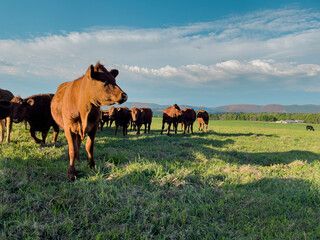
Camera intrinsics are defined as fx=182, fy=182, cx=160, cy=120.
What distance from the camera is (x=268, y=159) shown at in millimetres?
8516

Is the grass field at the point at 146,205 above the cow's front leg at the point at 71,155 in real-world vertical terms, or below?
below

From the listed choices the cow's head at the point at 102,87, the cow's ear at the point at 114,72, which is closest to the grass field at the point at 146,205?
the cow's head at the point at 102,87

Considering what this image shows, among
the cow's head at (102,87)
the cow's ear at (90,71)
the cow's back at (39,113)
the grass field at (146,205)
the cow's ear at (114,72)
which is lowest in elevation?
the grass field at (146,205)

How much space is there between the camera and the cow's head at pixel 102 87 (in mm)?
3194

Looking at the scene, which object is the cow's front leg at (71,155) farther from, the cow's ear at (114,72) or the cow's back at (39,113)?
the cow's back at (39,113)

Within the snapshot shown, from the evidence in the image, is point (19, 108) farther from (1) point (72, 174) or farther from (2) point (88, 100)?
(2) point (88, 100)

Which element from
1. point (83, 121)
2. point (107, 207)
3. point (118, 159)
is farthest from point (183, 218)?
point (118, 159)

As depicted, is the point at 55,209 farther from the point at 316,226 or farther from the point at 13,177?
the point at 316,226

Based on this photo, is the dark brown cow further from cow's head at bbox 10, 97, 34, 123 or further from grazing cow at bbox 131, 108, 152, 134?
grazing cow at bbox 131, 108, 152, 134

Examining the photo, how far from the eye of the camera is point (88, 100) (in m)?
3.61

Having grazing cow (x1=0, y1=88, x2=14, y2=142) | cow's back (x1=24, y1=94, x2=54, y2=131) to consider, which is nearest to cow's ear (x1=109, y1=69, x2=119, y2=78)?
grazing cow (x1=0, y1=88, x2=14, y2=142)

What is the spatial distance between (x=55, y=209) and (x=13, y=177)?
5.14ft

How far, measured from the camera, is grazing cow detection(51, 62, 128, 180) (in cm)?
327

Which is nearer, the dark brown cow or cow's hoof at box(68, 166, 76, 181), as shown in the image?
cow's hoof at box(68, 166, 76, 181)
